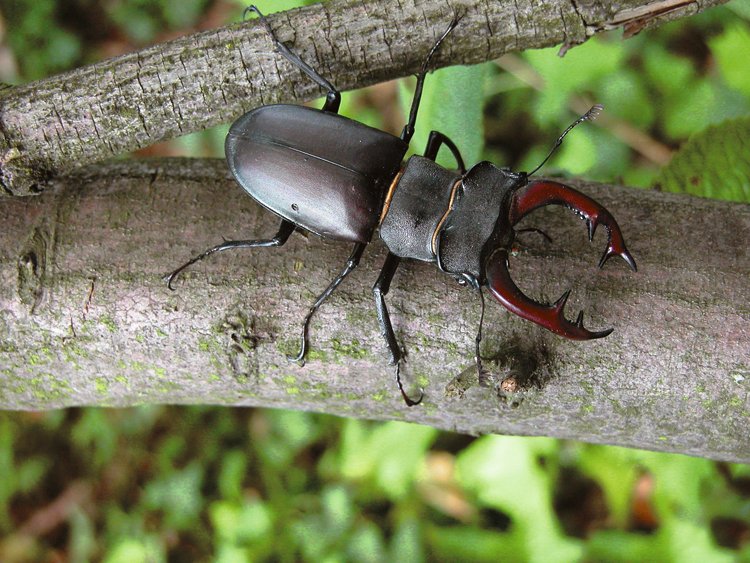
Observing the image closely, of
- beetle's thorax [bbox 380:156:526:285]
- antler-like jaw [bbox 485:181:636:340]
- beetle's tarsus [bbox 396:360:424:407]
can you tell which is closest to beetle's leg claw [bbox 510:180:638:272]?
antler-like jaw [bbox 485:181:636:340]

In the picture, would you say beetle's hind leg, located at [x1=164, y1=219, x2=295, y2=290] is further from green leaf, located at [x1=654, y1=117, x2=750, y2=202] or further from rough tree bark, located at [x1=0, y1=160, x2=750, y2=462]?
green leaf, located at [x1=654, y1=117, x2=750, y2=202]

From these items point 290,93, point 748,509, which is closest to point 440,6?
point 290,93

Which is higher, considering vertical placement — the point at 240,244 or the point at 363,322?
the point at 240,244

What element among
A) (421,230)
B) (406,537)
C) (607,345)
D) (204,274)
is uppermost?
(421,230)

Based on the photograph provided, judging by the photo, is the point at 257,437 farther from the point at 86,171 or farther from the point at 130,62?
the point at 130,62

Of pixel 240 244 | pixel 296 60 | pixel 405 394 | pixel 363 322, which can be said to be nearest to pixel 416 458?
pixel 405 394

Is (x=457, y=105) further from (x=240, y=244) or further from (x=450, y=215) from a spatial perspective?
(x=240, y=244)
